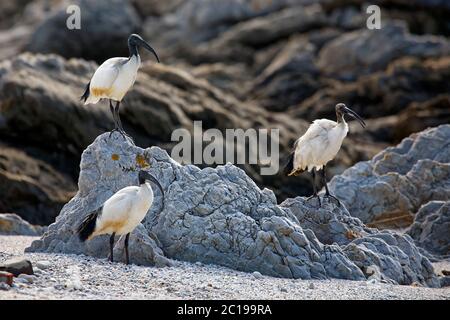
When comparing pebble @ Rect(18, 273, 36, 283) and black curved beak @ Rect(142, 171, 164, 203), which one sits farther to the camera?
black curved beak @ Rect(142, 171, 164, 203)

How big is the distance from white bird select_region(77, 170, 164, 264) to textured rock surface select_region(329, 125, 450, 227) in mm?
8034

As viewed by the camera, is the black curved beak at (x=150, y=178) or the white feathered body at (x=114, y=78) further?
the white feathered body at (x=114, y=78)

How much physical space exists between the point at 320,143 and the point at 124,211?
4937 mm

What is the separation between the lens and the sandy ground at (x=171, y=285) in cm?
1292

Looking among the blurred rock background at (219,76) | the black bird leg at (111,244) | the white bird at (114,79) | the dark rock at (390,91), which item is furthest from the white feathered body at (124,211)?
the dark rock at (390,91)

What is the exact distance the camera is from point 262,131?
105ft

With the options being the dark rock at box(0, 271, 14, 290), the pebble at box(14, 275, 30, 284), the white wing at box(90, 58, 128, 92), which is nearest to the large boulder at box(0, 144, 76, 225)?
the white wing at box(90, 58, 128, 92)

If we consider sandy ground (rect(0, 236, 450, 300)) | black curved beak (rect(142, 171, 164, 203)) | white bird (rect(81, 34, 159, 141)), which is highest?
white bird (rect(81, 34, 159, 141))

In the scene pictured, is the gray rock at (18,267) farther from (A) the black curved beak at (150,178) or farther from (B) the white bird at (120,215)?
(A) the black curved beak at (150,178)

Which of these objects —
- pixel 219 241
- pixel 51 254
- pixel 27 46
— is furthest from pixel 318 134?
pixel 27 46

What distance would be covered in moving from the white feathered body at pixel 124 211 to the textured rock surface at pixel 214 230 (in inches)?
24.9

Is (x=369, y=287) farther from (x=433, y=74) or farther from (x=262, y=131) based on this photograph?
(x=433, y=74)

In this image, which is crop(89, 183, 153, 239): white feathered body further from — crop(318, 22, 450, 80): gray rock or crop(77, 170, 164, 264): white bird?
crop(318, 22, 450, 80): gray rock

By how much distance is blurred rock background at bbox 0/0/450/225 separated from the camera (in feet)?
90.3
